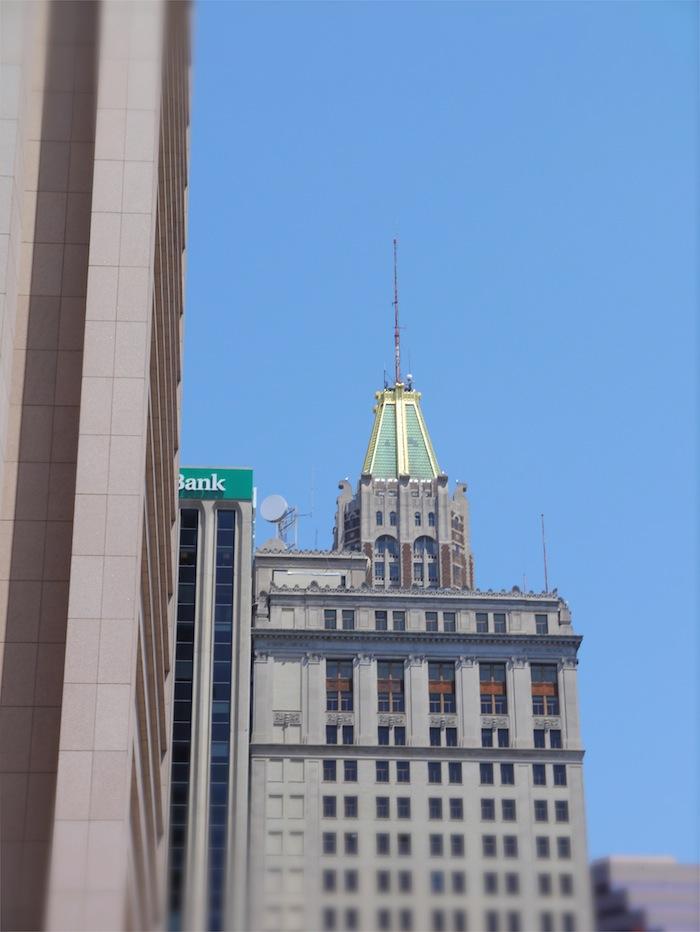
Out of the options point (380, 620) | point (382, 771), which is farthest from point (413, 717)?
point (380, 620)

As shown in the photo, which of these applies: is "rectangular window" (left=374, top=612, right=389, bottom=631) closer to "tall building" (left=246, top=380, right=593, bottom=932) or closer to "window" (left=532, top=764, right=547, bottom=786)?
"tall building" (left=246, top=380, right=593, bottom=932)

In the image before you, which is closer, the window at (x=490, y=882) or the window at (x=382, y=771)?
the window at (x=490, y=882)

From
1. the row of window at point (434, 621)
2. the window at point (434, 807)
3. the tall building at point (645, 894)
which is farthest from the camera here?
the row of window at point (434, 621)

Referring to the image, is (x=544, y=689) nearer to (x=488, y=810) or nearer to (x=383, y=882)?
(x=488, y=810)

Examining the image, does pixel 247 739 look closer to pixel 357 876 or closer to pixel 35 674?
pixel 35 674

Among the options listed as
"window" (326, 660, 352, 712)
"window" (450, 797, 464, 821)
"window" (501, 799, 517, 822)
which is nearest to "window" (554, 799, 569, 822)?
"window" (501, 799, 517, 822)

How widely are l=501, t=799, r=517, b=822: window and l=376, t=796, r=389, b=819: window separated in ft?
31.4

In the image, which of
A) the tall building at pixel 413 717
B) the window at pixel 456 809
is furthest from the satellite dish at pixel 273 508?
the window at pixel 456 809

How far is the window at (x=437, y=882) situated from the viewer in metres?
31.5

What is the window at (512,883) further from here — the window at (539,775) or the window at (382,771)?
the window at (539,775)

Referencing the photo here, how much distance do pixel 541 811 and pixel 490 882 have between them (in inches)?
4635

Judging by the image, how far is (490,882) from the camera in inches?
1362

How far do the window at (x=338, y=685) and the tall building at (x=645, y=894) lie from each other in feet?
405

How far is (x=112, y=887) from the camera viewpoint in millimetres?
37406
